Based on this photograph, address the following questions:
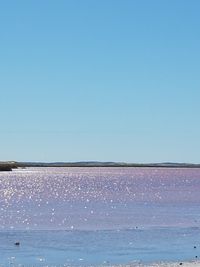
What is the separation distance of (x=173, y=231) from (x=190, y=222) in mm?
7288

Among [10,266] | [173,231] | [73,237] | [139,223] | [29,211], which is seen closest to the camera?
[10,266]

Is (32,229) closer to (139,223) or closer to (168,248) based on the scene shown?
(139,223)

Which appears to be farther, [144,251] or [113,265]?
[144,251]

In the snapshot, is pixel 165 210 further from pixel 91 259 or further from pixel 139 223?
pixel 91 259

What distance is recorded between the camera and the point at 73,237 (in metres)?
44.6

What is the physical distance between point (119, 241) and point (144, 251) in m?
4.23

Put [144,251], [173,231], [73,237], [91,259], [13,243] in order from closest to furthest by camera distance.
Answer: [91,259] < [144,251] < [13,243] < [73,237] < [173,231]

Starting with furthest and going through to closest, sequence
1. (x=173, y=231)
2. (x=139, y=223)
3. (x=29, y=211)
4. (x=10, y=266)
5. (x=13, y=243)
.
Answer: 1. (x=29, y=211)
2. (x=139, y=223)
3. (x=173, y=231)
4. (x=13, y=243)
5. (x=10, y=266)

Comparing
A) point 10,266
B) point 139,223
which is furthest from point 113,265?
point 139,223

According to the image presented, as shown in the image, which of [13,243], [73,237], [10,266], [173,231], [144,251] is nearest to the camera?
[10,266]

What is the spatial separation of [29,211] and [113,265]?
39.3 m

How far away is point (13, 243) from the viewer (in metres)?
40.9

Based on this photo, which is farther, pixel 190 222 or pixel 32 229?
pixel 190 222

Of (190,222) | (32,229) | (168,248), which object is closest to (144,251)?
(168,248)
